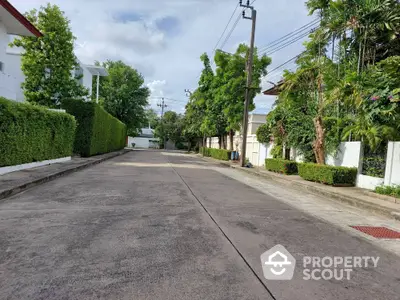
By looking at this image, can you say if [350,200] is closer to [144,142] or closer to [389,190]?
[389,190]

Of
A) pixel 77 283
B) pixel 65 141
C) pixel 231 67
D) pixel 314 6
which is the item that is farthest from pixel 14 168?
pixel 231 67


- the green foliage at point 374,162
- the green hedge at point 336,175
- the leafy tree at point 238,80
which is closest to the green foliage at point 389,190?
the green foliage at point 374,162

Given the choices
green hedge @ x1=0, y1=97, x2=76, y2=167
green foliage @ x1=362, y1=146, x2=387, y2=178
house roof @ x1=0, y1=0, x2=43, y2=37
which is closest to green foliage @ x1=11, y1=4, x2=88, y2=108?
house roof @ x1=0, y1=0, x2=43, y2=37

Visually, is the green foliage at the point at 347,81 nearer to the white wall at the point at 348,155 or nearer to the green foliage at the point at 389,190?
the white wall at the point at 348,155

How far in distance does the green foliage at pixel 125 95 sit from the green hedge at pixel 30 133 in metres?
24.9

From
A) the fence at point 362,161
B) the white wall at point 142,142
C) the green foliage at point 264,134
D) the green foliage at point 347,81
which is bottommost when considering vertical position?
the white wall at point 142,142

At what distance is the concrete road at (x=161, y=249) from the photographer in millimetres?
3066

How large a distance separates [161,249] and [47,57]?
20.7 m

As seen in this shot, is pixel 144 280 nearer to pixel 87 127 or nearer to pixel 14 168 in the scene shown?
pixel 14 168

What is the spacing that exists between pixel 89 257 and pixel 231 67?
74.1 feet

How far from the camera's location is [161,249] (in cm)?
409

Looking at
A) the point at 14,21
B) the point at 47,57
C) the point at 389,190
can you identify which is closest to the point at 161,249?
the point at 389,190

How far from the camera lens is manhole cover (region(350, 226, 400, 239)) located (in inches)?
224

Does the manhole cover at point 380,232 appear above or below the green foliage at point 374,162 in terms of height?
below
